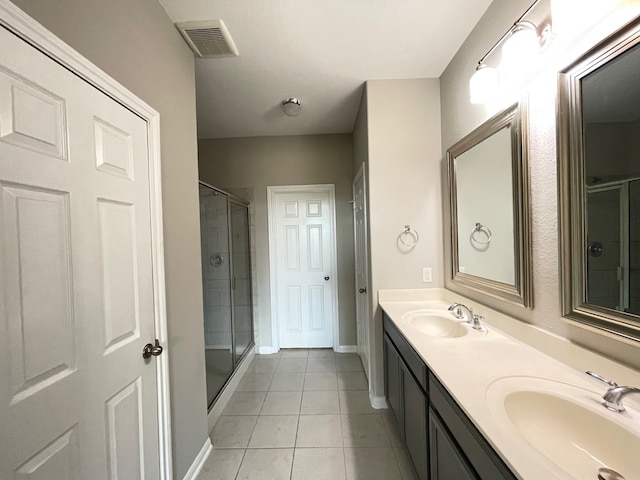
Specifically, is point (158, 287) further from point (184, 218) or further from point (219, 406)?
point (219, 406)

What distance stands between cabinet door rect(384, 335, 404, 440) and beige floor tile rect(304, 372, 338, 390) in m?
0.66

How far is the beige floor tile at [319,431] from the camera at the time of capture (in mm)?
1801

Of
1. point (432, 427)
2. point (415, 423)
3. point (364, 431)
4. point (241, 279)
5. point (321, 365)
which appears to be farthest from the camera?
point (241, 279)

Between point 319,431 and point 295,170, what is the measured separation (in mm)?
2599

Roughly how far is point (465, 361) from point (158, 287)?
4.66 feet

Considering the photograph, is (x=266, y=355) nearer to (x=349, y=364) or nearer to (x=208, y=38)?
(x=349, y=364)

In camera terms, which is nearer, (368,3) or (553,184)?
(553,184)

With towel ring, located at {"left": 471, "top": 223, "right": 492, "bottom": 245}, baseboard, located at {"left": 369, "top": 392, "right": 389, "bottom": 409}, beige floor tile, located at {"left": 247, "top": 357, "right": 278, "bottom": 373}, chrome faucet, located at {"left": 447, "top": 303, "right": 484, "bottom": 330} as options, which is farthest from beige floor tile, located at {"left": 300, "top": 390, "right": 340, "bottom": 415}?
towel ring, located at {"left": 471, "top": 223, "right": 492, "bottom": 245}

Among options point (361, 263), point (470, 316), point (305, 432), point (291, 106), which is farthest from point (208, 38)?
point (305, 432)

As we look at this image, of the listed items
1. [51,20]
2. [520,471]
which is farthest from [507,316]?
[51,20]

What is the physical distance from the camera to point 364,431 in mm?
1899

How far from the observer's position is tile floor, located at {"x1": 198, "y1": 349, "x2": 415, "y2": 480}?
160 centimetres

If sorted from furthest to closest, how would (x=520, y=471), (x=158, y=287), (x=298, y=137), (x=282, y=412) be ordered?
(x=298, y=137)
(x=282, y=412)
(x=158, y=287)
(x=520, y=471)

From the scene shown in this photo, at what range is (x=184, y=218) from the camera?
1.53 metres
